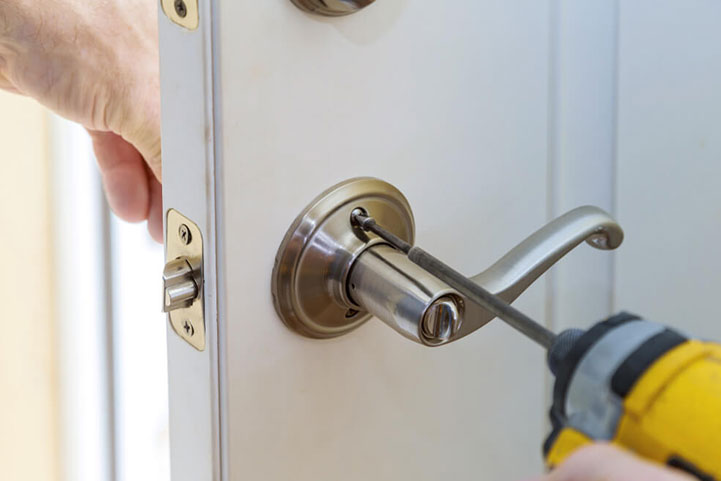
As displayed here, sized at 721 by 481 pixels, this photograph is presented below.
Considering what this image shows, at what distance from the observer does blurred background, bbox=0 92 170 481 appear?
2.99 ft

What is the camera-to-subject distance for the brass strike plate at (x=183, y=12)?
1.03ft

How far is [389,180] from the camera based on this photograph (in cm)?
38

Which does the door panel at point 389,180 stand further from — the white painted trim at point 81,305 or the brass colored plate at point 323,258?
the white painted trim at point 81,305

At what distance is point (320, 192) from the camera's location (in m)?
0.35

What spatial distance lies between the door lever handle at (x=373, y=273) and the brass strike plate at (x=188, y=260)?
3 cm

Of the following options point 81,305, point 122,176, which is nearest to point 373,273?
point 122,176

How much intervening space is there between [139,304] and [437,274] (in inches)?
26.1

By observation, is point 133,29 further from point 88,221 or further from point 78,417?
point 78,417

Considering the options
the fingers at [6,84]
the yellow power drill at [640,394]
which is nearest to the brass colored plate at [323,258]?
the yellow power drill at [640,394]

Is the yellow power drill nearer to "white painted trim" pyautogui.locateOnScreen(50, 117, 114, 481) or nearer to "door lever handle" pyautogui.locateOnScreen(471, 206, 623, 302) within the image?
"door lever handle" pyautogui.locateOnScreen(471, 206, 623, 302)

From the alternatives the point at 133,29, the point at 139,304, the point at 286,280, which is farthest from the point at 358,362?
the point at 139,304

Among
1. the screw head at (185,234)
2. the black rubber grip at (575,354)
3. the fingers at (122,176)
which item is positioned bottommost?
the black rubber grip at (575,354)

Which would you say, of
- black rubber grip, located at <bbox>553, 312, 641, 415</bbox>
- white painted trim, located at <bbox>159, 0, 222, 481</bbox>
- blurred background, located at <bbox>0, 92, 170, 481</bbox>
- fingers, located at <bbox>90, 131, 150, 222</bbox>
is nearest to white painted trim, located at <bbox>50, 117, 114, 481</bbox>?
blurred background, located at <bbox>0, 92, 170, 481</bbox>

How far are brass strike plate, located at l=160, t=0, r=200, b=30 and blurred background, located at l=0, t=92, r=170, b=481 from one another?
1.94 ft
